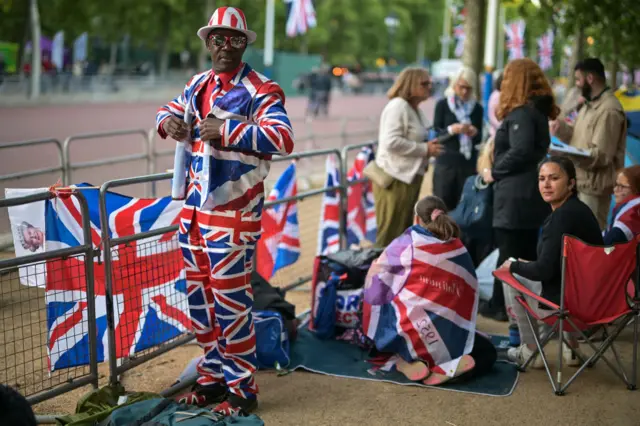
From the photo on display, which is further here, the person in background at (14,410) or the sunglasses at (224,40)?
the sunglasses at (224,40)

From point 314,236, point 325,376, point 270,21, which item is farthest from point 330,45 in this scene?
point 325,376

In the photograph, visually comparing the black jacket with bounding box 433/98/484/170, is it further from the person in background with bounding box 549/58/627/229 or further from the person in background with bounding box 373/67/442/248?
the person in background with bounding box 549/58/627/229

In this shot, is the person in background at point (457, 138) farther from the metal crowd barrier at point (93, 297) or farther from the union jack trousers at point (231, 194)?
the union jack trousers at point (231, 194)

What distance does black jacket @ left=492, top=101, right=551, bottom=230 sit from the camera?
6.48 metres

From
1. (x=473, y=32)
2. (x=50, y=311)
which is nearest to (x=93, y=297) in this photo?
(x=50, y=311)

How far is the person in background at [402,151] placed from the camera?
7.30 m

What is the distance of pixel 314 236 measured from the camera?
33.7 feet

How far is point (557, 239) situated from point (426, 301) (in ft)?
2.98

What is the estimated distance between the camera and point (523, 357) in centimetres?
588

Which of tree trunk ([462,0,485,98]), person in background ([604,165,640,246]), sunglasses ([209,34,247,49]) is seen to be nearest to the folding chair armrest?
person in background ([604,165,640,246])

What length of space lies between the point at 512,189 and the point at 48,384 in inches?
140

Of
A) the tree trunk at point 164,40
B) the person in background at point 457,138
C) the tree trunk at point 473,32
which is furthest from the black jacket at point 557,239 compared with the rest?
the tree trunk at point 164,40

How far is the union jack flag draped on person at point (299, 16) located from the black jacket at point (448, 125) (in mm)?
17479

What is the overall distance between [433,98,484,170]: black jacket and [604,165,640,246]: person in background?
179 cm
